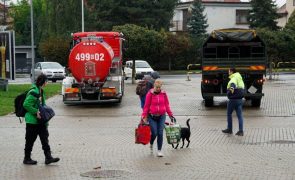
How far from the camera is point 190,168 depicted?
35.5 ft

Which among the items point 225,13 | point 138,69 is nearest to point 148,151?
point 138,69

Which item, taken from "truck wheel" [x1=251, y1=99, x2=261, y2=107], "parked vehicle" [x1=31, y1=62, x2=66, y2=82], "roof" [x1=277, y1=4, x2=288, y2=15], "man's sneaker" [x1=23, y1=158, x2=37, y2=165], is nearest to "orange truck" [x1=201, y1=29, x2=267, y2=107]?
"truck wheel" [x1=251, y1=99, x2=261, y2=107]

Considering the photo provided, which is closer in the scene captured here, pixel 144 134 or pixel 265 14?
pixel 144 134

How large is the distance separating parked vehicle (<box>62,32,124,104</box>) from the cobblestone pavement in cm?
170

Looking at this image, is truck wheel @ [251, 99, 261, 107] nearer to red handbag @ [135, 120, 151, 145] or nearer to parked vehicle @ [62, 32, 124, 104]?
parked vehicle @ [62, 32, 124, 104]

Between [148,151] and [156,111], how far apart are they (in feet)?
3.36

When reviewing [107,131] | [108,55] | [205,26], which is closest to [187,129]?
[107,131]

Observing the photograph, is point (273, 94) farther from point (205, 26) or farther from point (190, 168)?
point (205, 26)

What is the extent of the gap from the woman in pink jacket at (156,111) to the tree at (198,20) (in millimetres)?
60781

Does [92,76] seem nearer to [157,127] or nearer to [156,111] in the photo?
[157,127]

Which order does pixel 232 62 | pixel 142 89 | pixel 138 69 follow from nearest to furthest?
pixel 142 89
pixel 232 62
pixel 138 69

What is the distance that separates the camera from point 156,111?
12.1 metres

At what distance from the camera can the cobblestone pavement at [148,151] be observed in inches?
412

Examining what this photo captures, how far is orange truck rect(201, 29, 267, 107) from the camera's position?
22031 mm
